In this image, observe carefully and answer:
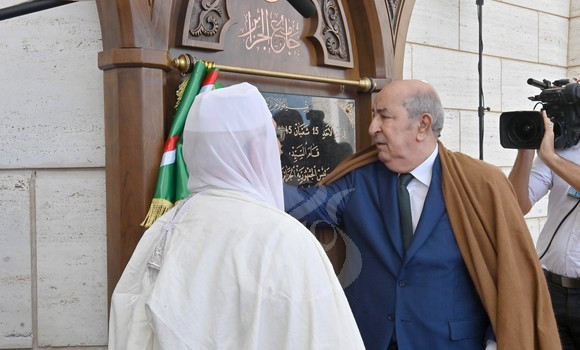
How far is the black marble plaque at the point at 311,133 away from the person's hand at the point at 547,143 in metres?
0.81

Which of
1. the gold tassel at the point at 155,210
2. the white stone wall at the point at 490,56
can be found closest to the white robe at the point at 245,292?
the gold tassel at the point at 155,210

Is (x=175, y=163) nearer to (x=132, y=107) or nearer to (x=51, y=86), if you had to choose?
(x=132, y=107)

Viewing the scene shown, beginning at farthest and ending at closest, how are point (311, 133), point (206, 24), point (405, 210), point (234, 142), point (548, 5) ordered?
1. point (548, 5)
2. point (311, 133)
3. point (206, 24)
4. point (405, 210)
5. point (234, 142)

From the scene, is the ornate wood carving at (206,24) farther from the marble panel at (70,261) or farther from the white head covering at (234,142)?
the white head covering at (234,142)

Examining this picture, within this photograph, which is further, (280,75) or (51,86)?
(280,75)

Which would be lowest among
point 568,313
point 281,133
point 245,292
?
point 568,313

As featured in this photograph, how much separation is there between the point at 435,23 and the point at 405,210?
204 centimetres

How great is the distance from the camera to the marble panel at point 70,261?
264 cm

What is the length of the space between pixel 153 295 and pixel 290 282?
31cm

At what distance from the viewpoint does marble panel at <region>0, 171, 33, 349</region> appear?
8.57 feet

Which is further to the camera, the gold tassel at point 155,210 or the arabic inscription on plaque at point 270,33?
the arabic inscription on plaque at point 270,33

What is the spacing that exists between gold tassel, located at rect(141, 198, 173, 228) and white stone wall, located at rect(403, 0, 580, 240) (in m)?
2.04

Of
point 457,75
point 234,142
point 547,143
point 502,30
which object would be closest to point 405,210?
point 234,142

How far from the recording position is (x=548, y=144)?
312 centimetres
